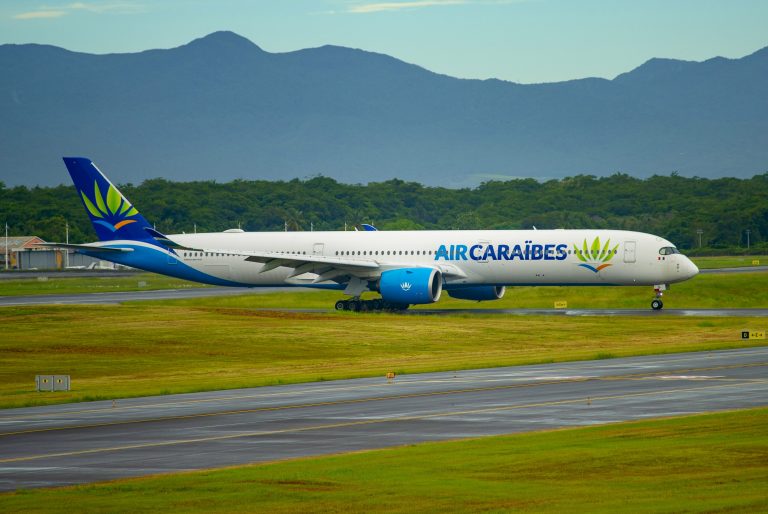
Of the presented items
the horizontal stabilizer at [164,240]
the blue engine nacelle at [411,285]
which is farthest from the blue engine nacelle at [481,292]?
the horizontal stabilizer at [164,240]

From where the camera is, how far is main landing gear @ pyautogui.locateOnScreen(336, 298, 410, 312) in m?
69.1

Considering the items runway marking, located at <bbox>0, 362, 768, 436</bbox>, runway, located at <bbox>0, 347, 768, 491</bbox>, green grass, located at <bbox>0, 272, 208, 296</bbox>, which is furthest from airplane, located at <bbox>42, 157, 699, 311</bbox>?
runway marking, located at <bbox>0, 362, 768, 436</bbox>

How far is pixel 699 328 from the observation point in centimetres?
5672

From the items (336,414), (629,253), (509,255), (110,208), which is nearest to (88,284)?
(110,208)

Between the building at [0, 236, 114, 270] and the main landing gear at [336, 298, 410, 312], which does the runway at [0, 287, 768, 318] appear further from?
the building at [0, 236, 114, 270]

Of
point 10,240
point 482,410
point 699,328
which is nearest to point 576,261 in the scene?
point 699,328

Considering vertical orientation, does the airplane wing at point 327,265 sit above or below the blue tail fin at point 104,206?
below

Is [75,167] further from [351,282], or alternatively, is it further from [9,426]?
[9,426]

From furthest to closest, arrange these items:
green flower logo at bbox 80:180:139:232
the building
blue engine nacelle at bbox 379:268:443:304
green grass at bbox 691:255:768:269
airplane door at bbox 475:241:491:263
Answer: the building < green grass at bbox 691:255:768:269 < green flower logo at bbox 80:180:139:232 < airplane door at bbox 475:241:491:263 < blue engine nacelle at bbox 379:268:443:304

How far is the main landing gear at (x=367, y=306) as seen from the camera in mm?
69125

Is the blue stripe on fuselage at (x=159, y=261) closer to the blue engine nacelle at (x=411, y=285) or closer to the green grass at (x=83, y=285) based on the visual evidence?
the blue engine nacelle at (x=411, y=285)

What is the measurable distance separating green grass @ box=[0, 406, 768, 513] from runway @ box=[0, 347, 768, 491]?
1537 mm

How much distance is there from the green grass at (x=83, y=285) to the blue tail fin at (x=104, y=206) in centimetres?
1950

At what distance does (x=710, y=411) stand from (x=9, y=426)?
15704 millimetres
